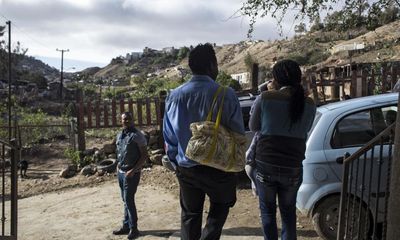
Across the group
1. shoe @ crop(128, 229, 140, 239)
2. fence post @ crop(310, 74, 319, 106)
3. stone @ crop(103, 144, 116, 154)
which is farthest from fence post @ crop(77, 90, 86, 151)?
shoe @ crop(128, 229, 140, 239)

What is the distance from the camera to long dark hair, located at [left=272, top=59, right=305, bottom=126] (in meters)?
3.88

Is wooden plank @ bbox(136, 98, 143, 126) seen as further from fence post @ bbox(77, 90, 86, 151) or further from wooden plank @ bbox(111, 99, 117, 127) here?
fence post @ bbox(77, 90, 86, 151)

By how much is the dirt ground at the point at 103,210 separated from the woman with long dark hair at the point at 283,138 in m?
2.06

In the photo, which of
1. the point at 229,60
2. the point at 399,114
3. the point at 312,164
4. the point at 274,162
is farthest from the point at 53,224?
the point at 229,60

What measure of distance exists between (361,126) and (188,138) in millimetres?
2479

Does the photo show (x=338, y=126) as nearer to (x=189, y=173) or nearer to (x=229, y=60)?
(x=189, y=173)

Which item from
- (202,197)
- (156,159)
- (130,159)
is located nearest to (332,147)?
(202,197)

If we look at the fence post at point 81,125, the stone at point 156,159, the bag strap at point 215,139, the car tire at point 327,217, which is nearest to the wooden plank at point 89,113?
the fence post at point 81,125

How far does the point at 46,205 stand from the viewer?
9.62 metres

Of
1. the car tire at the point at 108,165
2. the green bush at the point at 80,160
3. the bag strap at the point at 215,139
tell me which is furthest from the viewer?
the green bush at the point at 80,160

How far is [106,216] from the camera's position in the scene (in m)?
7.96

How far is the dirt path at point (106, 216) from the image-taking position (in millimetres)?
6656

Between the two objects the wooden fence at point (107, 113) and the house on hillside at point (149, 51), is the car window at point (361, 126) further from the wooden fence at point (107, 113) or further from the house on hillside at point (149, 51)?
the house on hillside at point (149, 51)

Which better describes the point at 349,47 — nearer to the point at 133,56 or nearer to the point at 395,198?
the point at 395,198
